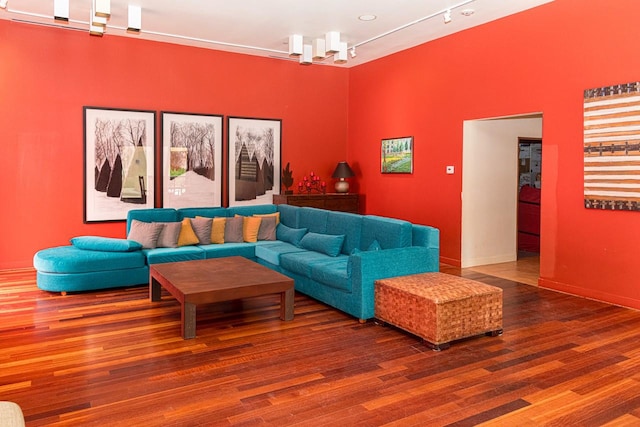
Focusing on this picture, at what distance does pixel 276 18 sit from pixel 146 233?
3.11 metres

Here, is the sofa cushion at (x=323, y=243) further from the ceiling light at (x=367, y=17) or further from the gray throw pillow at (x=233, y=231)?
the ceiling light at (x=367, y=17)

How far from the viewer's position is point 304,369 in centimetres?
334

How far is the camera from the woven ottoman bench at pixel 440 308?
3727 millimetres

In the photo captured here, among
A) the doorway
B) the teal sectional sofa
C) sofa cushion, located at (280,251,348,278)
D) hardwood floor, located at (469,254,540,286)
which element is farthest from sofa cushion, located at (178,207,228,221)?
hardwood floor, located at (469,254,540,286)

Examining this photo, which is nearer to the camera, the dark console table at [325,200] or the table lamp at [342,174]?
the dark console table at [325,200]

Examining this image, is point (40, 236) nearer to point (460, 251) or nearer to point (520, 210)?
point (460, 251)

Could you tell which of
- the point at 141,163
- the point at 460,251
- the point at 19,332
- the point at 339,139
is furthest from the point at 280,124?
the point at 19,332

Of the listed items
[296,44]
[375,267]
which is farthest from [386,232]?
[296,44]

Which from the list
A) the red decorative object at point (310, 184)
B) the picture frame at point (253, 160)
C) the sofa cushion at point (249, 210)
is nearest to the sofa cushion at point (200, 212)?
the sofa cushion at point (249, 210)

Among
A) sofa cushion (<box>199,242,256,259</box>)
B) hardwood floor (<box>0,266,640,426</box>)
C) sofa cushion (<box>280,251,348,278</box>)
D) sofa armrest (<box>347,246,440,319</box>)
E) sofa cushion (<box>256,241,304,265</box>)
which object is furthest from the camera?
sofa cushion (<box>199,242,256,259</box>)

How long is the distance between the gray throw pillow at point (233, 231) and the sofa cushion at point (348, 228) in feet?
4.56

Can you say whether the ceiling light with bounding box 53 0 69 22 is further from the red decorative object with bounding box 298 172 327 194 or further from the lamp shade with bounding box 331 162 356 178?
the lamp shade with bounding box 331 162 356 178

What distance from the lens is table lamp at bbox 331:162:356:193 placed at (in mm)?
8477

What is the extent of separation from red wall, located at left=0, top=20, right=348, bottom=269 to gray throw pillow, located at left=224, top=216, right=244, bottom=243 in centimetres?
175
